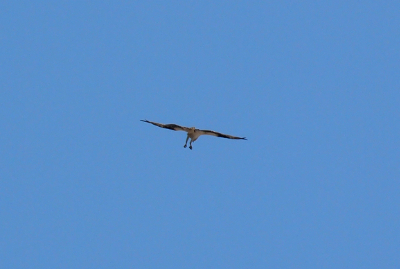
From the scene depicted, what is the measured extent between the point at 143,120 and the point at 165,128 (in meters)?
2.72

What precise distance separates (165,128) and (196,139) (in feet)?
8.37

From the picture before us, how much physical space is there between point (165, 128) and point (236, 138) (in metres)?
5.48

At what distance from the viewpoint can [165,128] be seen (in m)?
54.0

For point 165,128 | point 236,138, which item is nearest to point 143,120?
point 165,128

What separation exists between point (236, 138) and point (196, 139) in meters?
3.15

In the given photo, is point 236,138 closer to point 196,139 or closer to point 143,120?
point 196,139

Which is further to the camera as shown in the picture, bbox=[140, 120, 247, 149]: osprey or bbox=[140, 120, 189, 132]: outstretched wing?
bbox=[140, 120, 247, 149]: osprey

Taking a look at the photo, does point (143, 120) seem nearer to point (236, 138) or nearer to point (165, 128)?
point (165, 128)

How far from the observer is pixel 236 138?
176 feet

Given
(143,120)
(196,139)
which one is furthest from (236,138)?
(143,120)

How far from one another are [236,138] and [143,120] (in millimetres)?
7273

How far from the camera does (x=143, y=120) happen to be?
170 ft

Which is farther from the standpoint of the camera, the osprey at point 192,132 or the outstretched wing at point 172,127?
the osprey at point 192,132
